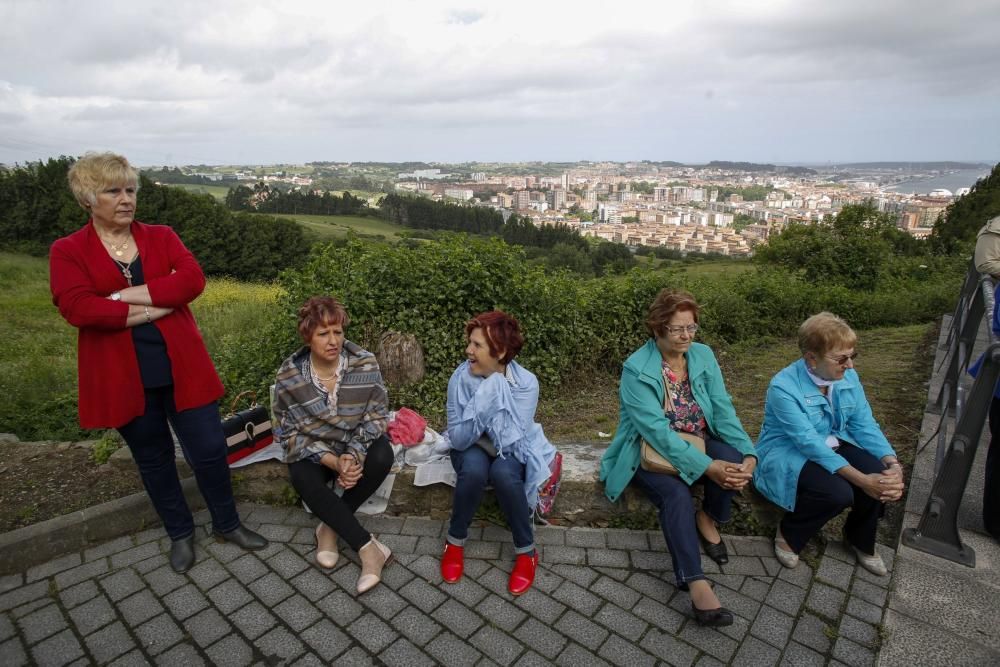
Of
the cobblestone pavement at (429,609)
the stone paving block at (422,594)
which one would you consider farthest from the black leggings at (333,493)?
the stone paving block at (422,594)

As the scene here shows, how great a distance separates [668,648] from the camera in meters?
2.38

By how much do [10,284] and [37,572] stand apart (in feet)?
69.8

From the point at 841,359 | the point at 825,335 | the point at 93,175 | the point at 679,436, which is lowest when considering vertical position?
the point at 679,436

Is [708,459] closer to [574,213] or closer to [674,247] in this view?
[674,247]

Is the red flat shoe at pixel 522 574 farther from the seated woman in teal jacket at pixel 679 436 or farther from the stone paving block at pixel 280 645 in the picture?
the stone paving block at pixel 280 645

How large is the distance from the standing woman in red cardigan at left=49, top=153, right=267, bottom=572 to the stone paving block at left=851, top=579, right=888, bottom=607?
3.23 meters

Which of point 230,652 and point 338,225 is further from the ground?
point 230,652

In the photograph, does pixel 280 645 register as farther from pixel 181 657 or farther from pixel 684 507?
pixel 684 507

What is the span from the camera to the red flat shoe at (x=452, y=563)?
281cm

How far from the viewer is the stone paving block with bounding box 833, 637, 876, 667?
7.47ft

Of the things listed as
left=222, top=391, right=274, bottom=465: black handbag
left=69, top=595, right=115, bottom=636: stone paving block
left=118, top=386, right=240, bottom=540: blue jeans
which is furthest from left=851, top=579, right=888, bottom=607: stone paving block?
left=69, top=595, right=115, bottom=636: stone paving block

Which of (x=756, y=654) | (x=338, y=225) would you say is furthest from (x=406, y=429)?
(x=338, y=225)

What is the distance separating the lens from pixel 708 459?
2.81 meters

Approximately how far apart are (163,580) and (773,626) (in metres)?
2.91
